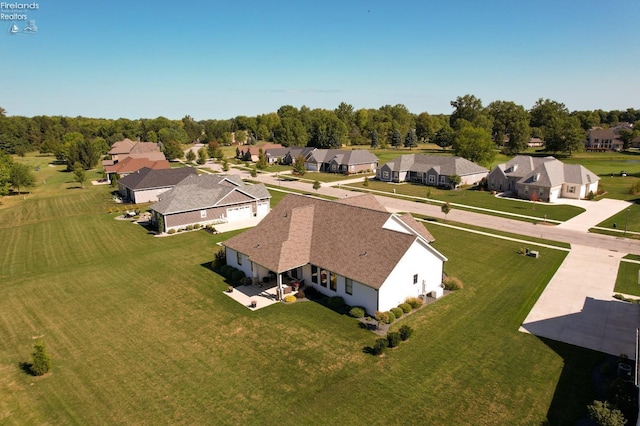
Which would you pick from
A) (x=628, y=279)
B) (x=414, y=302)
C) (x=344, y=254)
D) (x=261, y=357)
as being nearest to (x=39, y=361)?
(x=261, y=357)

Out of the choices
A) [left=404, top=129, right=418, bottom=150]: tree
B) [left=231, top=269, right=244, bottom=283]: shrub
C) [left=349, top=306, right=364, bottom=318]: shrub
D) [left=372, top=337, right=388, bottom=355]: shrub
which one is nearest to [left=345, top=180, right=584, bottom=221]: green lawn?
[left=349, top=306, right=364, bottom=318]: shrub

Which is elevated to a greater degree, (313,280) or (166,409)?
(313,280)

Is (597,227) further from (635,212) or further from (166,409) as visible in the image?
(166,409)

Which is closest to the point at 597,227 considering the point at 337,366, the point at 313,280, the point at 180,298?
the point at 313,280

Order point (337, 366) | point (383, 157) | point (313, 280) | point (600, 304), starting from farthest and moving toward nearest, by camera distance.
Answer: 1. point (383, 157)
2. point (313, 280)
3. point (600, 304)
4. point (337, 366)

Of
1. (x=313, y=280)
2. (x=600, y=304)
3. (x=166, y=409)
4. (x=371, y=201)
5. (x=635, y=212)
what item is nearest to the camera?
(x=166, y=409)

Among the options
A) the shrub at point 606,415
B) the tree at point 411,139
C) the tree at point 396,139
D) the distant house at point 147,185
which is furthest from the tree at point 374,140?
the shrub at point 606,415

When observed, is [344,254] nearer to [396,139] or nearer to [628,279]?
[628,279]

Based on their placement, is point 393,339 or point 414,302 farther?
point 414,302
